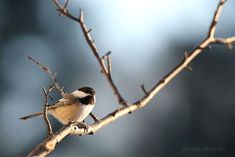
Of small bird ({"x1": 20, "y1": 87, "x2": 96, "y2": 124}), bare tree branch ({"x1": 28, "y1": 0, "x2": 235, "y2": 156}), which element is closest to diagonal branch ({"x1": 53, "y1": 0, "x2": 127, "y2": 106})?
bare tree branch ({"x1": 28, "y1": 0, "x2": 235, "y2": 156})

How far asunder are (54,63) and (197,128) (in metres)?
4.72

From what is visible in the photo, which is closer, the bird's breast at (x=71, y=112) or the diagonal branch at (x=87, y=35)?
the diagonal branch at (x=87, y=35)

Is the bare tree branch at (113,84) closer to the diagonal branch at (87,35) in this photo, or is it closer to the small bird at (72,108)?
the diagonal branch at (87,35)

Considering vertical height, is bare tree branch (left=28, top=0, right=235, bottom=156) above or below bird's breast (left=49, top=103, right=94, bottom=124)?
above

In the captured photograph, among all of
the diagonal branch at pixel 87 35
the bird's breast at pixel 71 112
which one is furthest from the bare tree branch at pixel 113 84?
the bird's breast at pixel 71 112

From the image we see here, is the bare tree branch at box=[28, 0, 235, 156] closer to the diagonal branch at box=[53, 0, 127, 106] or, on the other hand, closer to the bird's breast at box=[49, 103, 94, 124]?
the diagonal branch at box=[53, 0, 127, 106]

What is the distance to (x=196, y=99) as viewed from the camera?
21.9m

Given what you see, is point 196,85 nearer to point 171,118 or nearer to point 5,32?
point 171,118

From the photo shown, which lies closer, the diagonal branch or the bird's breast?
the diagonal branch

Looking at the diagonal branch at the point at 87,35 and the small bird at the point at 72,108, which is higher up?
the diagonal branch at the point at 87,35

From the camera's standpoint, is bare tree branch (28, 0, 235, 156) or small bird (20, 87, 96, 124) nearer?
bare tree branch (28, 0, 235, 156)

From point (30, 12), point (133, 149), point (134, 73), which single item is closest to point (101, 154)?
point (133, 149)

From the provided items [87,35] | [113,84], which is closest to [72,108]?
[113,84]

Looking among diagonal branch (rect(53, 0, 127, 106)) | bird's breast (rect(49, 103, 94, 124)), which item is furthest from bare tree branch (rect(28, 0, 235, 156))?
bird's breast (rect(49, 103, 94, 124))
